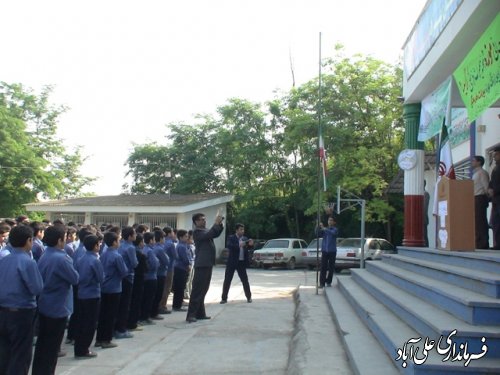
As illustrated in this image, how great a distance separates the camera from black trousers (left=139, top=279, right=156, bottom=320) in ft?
28.1

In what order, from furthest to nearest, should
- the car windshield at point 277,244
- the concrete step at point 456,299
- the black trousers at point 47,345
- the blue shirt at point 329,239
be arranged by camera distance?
the car windshield at point 277,244 → the blue shirt at point 329,239 → the black trousers at point 47,345 → the concrete step at point 456,299

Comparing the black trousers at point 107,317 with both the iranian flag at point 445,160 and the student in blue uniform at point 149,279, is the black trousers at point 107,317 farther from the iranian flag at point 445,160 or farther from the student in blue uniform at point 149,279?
the iranian flag at point 445,160

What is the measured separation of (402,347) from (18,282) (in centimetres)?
362

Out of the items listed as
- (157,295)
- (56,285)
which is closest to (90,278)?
(56,285)

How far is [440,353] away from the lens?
4.23m

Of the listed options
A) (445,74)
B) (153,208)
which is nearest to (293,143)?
(153,208)

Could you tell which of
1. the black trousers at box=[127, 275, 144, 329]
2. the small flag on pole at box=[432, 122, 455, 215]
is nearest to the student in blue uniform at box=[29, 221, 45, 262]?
the black trousers at box=[127, 275, 144, 329]

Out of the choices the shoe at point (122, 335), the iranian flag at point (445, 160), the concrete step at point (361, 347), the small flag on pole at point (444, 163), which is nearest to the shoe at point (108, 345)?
the shoe at point (122, 335)

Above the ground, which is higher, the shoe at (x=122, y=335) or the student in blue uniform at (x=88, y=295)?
the student in blue uniform at (x=88, y=295)

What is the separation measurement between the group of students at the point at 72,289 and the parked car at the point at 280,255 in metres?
12.8

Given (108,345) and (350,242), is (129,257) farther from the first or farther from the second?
(350,242)

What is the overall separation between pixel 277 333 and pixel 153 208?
58.5 ft

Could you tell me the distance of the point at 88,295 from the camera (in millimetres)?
6191

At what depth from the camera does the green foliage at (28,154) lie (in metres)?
27.8
